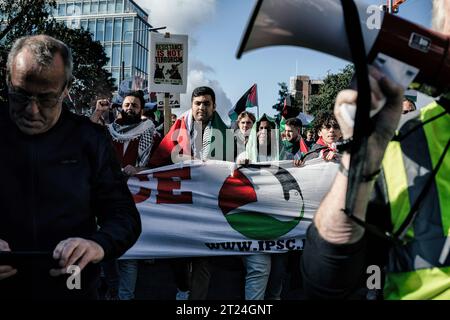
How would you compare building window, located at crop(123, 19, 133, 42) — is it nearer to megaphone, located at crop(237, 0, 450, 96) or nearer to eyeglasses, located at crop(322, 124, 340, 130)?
eyeglasses, located at crop(322, 124, 340, 130)

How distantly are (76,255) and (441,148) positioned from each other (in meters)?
1.19

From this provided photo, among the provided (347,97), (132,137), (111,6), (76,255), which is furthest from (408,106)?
(111,6)

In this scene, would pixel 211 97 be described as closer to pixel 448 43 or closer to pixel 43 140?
pixel 43 140

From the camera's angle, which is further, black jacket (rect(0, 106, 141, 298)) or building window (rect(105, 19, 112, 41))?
building window (rect(105, 19, 112, 41))

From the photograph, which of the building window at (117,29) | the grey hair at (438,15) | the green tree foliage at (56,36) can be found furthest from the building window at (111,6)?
the grey hair at (438,15)

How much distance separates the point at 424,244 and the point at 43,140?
1412 millimetres

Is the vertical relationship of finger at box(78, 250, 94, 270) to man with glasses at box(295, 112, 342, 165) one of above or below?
below

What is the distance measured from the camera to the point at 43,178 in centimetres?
191

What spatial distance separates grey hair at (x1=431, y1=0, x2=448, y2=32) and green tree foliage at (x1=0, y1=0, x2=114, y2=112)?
6183mm

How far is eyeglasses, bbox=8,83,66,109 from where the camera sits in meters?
1.87

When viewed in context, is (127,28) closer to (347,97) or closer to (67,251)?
(67,251)

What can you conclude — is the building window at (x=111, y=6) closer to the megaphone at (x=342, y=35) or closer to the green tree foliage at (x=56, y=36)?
the green tree foliage at (x=56, y=36)

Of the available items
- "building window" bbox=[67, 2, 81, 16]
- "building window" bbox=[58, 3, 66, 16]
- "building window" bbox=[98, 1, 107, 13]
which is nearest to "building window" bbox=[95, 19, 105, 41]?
"building window" bbox=[98, 1, 107, 13]
